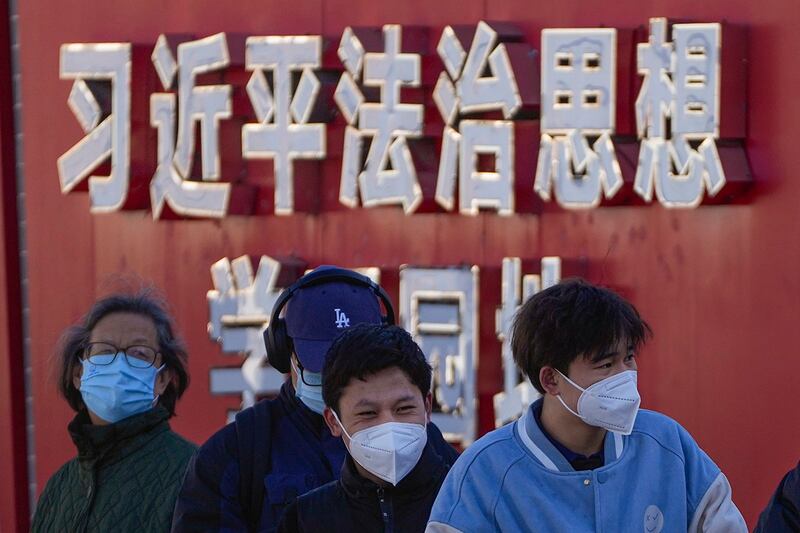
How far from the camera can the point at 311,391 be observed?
10.2 feet

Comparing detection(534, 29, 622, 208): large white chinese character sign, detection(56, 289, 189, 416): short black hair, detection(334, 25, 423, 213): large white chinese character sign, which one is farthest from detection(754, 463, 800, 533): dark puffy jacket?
detection(334, 25, 423, 213): large white chinese character sign

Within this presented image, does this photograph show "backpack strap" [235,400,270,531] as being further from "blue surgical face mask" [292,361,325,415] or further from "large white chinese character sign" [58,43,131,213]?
"large white chinese character sign" [58,43,131,213]

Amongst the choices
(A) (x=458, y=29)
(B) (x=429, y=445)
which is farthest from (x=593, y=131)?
(B) (x=429, y=445)

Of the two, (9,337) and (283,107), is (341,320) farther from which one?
(9,337)

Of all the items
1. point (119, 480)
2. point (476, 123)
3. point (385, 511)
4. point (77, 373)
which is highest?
point (476, 123)

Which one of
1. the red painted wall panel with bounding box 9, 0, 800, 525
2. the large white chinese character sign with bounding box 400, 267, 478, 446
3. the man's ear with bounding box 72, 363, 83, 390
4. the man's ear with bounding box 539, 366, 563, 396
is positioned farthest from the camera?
the large white chinese character sign with bounding box 400, 267, 478, 446

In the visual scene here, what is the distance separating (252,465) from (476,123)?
2.59 meters

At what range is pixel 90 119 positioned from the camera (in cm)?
617

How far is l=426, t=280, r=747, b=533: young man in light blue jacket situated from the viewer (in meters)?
2.56

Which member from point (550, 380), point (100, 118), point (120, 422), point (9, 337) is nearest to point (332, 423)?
point (550, 380)

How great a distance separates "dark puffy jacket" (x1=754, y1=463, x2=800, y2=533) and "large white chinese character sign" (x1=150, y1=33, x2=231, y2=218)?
11.5 feet

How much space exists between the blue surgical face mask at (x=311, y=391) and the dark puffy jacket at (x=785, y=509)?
946 millimetres

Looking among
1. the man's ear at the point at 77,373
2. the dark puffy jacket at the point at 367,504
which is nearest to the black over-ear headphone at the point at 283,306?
the dark puffy jacket at the point at 367,504

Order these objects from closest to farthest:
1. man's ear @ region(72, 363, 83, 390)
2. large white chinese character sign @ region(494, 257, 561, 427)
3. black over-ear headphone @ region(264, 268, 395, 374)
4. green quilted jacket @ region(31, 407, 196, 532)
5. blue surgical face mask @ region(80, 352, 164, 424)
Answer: black over-ear headphone @ region(264, 268, 395, 374) < green quilted jacket @ region(31, 407, 196, 532) < blue surgical face mask @ region(80, 352, 164, 424) < man's ear @ region(72, 363, 83, 390) < large white chinese character sign @ region(494, 257, 561, 427)
